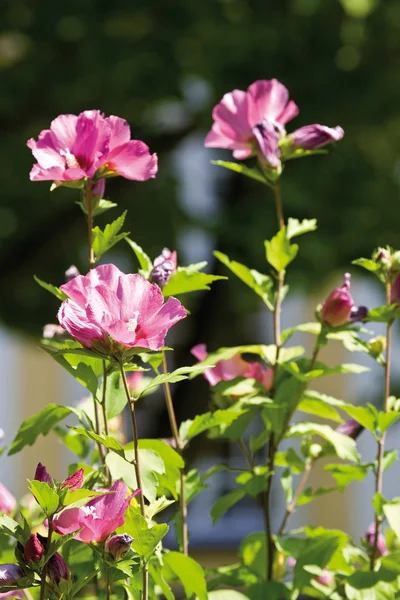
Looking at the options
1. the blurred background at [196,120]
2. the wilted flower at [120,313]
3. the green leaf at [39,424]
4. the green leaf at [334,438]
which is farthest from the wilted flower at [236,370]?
the blurred background at [196,120]

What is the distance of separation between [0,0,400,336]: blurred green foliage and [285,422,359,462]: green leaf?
10.1ft

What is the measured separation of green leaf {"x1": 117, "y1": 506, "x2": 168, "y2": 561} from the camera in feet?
2.37

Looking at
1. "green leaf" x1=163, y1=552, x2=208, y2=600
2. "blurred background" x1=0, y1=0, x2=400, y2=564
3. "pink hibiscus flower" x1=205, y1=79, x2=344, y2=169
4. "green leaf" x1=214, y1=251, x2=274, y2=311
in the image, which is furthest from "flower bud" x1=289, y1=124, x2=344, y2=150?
"blurred background" x1=0, y1=0, x2=400, y2=564

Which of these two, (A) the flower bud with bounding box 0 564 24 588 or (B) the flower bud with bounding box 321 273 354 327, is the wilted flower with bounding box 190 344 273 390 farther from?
(A) the flower bud with bounding box 0 564 24 588

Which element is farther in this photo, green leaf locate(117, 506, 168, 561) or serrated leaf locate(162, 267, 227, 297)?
serrated leaf locate(162, 267, 227, 297)

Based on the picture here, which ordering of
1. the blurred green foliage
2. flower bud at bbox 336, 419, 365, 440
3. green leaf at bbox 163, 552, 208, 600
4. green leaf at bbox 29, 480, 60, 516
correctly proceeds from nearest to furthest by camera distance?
green leaf at bbox 29, 480, 60, 516 < green leaf at bbox 163, 552, 208, 600 < flower bud at bbox 336, 419, 365, 440 < the blurred green foliage

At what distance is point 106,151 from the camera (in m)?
0.87

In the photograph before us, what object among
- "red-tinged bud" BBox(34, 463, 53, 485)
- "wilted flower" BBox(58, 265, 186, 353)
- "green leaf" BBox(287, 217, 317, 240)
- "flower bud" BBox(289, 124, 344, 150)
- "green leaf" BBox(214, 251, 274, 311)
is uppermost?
"flower bud" BBox(289, 124, 344, 150)

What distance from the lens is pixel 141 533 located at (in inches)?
28.5

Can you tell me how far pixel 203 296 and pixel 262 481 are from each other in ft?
12.8

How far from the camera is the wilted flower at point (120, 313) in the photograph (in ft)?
2.31

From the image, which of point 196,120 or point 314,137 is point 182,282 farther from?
point 196,120

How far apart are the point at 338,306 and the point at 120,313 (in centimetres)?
28

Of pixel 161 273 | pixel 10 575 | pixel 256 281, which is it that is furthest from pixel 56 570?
pixel 256 281
